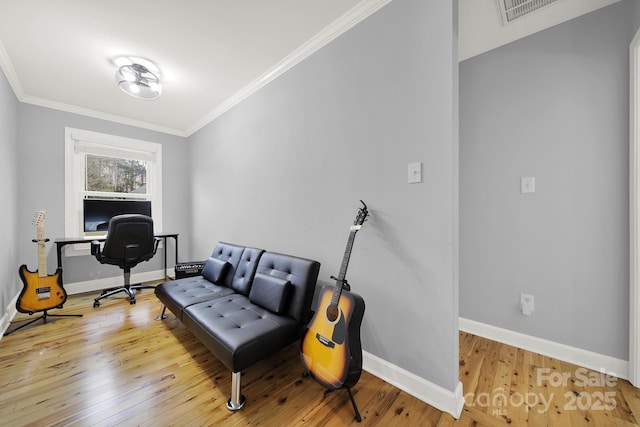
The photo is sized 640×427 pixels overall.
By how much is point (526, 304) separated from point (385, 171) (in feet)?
5.33

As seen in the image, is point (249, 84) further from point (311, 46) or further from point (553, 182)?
point (553, 182)

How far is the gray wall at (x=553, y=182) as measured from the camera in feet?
5.41

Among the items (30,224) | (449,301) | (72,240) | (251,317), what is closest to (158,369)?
(251,317)

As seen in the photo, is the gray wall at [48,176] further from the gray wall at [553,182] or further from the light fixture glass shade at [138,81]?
the gray wall at [553,182]

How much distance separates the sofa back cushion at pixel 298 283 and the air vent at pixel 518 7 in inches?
89.6

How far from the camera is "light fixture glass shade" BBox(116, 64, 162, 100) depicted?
2477 millimetres

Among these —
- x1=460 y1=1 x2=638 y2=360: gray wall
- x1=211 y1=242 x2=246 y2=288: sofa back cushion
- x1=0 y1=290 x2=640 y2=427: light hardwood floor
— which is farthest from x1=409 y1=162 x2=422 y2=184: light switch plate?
x1=211 y1=242 x2=246 y2=288: sofa back cushion

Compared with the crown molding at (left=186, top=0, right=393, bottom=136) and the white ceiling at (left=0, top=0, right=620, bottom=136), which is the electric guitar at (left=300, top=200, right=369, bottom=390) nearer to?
the crown molding at (left=186, top=0, right=393, bottom=136)

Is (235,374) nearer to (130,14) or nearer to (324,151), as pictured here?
(324,151)

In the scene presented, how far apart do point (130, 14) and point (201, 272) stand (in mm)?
2471

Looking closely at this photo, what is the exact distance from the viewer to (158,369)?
1754 mm

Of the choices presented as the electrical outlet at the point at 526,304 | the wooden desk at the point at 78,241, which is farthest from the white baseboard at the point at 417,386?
the wooden desk at the point at 78,241

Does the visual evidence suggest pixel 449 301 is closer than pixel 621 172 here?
Yes

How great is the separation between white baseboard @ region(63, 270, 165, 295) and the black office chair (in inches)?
22.7
